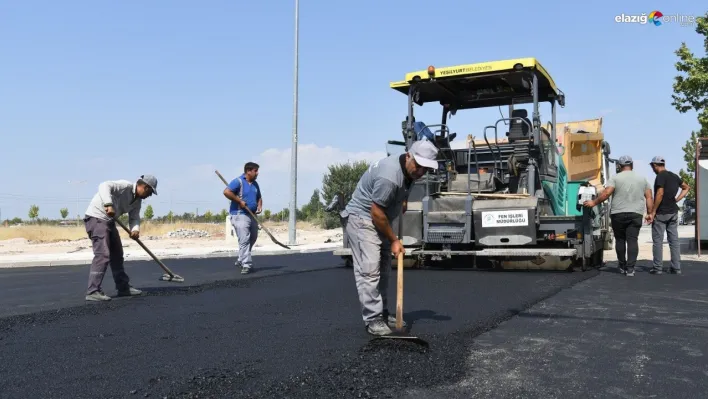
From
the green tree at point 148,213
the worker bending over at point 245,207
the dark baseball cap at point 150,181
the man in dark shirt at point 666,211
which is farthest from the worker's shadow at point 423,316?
the green tree at point 148,213

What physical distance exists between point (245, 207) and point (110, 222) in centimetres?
315

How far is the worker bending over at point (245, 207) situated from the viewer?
9.45 meters

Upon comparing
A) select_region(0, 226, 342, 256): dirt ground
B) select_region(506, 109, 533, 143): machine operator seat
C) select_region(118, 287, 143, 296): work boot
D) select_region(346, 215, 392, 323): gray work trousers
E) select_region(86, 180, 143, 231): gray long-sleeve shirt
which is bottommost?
select_region(118, 287, 143, 296): work boot

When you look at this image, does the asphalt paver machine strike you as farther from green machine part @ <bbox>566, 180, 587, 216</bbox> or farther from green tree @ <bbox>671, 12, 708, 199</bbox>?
green tree @ <bbox>671, 12, 708, 199</bbox>

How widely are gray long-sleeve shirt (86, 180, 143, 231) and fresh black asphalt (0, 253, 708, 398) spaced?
87 cm

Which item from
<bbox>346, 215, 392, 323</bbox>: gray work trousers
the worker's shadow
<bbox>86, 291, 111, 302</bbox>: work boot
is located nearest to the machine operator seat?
the worker's shadow

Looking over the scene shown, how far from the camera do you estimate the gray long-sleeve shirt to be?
635cm

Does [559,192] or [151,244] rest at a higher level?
[559,192]

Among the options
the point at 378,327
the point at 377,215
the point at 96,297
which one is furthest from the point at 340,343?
the point at 96,297

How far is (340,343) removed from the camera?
414cm

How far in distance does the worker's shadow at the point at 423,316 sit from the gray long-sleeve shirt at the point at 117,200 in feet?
10.1

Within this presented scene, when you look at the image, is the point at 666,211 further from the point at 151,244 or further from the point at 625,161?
the point at 151,244

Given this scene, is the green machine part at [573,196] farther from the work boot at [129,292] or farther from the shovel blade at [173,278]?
the work boot at [129,292]

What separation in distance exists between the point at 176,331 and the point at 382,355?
1.72 meters
